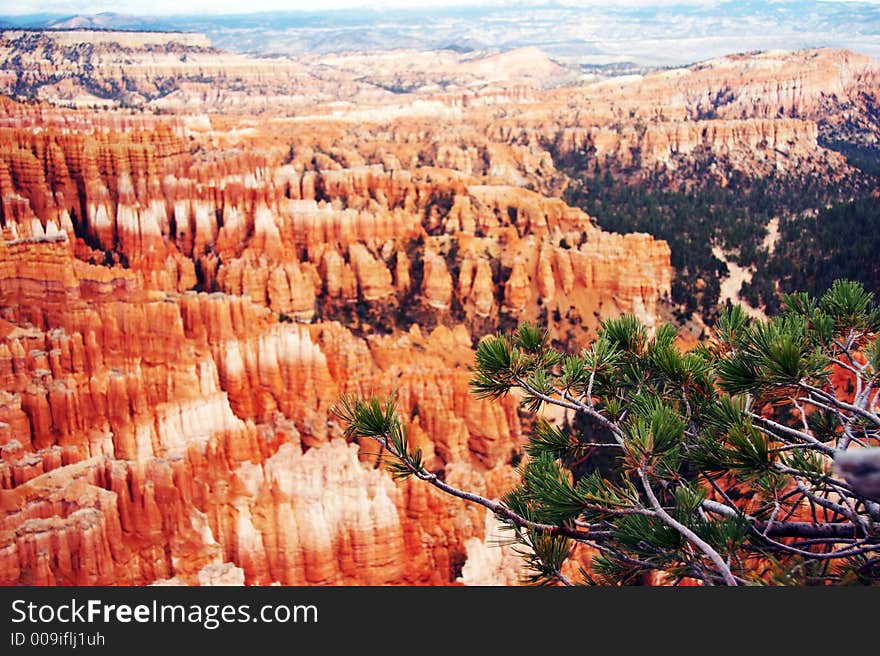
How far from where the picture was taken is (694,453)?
370 centimetres

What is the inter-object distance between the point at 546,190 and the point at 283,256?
2841 cm

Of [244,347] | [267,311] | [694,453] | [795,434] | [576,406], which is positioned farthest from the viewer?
[267,311]

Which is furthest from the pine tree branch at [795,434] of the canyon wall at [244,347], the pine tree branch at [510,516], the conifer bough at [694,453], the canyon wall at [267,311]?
the canyon wall at [267,311]

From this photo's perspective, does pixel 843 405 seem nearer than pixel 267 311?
Yes

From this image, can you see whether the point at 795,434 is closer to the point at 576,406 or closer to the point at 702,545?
the point at 702,545

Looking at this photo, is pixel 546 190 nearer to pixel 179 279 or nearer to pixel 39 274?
pixel 179 279

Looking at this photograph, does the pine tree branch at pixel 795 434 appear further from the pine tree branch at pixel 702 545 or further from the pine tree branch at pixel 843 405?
the pine tree branch at pixel 702 545

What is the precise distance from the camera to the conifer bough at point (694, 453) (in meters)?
3.23

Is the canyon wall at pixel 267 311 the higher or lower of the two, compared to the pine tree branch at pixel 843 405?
lower

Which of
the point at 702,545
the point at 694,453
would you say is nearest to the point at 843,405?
the point at 694,453

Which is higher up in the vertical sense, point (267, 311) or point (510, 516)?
point (510, 516)

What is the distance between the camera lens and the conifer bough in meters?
3.23

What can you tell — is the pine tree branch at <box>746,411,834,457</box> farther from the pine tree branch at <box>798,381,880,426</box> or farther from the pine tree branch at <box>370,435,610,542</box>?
the pine tree branch at <box>370,435,610,542</box>

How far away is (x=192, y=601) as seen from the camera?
9.32ft
